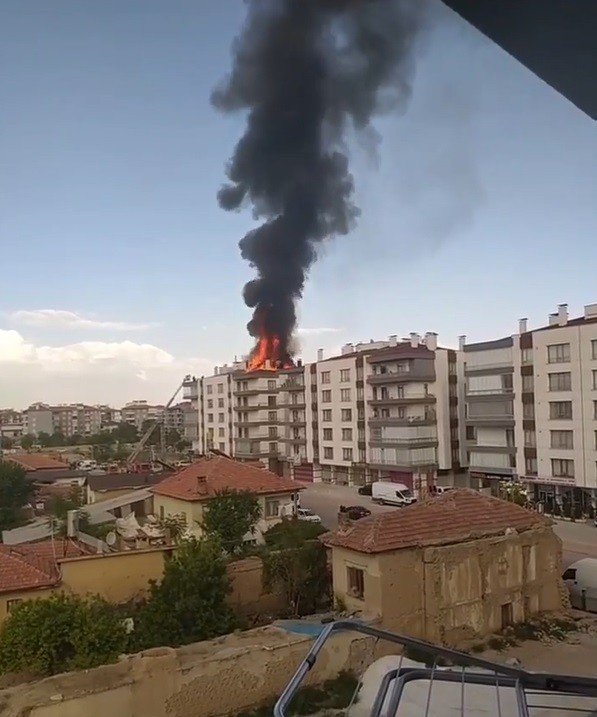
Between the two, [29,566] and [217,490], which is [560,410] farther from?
[29,566]

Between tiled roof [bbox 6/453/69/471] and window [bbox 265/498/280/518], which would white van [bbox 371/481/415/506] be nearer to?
window [bbox 265/498/280/518]

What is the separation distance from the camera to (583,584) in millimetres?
13336

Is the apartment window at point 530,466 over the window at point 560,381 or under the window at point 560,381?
under

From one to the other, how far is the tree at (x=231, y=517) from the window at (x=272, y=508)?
187 cm

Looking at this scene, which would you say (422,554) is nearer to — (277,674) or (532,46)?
(277,674)

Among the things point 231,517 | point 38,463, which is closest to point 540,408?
point 231,517

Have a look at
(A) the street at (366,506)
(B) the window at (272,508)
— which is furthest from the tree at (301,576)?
(A) the street at (366,506)

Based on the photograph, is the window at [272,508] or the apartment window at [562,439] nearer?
the window at [272,508]

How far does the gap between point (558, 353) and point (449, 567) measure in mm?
14743

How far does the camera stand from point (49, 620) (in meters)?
8.89

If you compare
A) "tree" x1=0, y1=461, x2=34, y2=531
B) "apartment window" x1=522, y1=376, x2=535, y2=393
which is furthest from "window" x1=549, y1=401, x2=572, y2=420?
"tree" x1=0, y1=461, x2=34, y2=531

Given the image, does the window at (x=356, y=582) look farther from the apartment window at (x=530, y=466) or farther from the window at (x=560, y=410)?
the apartment window at (x=530, y=466)

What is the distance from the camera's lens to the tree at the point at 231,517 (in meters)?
15.1

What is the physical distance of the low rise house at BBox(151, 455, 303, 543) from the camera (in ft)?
55.2
